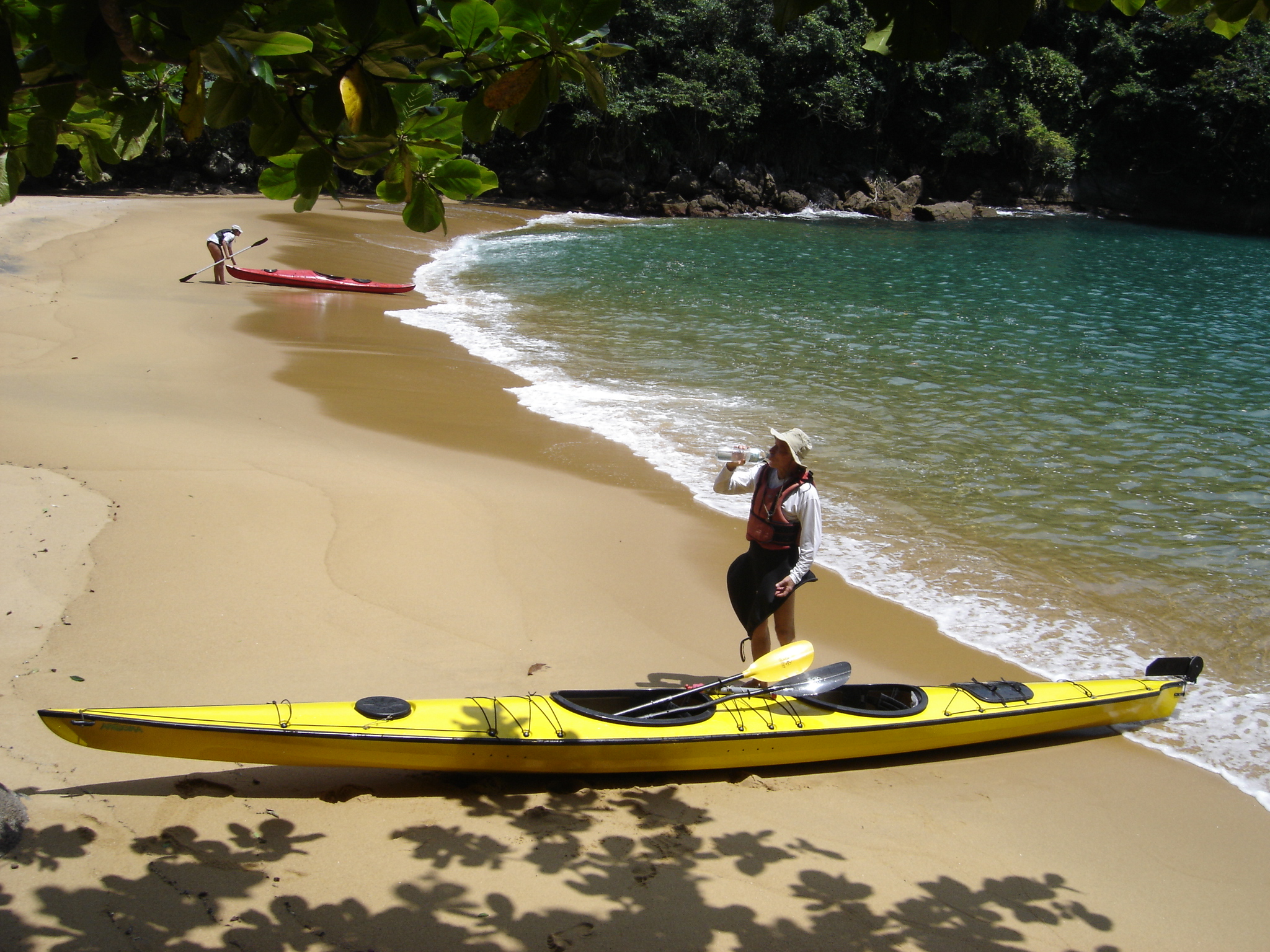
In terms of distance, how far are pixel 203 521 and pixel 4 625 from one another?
1.63m

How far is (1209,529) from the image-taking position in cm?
757

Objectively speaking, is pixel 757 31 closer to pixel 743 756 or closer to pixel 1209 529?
pixel 1209 529

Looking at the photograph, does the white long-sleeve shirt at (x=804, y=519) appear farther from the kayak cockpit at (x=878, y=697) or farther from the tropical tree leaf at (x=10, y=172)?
the tropical tree leaf at (x=10, y=172)

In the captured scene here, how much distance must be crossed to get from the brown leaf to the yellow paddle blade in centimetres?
317

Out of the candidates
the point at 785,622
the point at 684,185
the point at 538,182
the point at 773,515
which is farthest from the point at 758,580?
the point at 538,182

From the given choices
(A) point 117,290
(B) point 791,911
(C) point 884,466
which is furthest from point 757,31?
(B) point 791,911

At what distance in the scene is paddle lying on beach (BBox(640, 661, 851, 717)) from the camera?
4543mm

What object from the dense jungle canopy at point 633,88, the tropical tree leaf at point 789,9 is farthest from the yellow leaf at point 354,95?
the tropical tree leaf at point 789,9

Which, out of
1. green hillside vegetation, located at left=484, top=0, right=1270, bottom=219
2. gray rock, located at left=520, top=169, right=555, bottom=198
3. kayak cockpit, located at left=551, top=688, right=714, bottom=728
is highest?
green hillside vegetation, located at left=484, top=0, right=1270, bottom=219

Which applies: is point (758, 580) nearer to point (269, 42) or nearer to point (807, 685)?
point (807, 685)

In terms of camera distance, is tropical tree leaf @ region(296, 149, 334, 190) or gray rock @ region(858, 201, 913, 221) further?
gray rock @ region(858, 201, 913, 221)

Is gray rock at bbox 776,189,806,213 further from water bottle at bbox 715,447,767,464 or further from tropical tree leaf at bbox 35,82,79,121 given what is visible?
tropical tree leaf at bbox 35,82,79,121

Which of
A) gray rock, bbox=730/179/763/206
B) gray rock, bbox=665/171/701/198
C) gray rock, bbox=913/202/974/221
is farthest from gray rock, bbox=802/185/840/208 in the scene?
gray rock, bbox=665/171/701/198

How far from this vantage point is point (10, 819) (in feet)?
10.2
